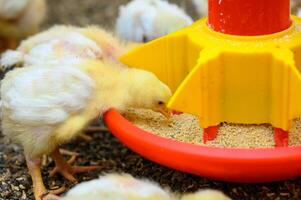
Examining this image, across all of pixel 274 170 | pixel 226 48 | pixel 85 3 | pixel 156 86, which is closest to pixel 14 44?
pixel 85 3

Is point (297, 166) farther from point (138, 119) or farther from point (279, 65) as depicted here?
point (138, 119)

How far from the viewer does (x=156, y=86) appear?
210 cm

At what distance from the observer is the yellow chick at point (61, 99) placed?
78.5 inches

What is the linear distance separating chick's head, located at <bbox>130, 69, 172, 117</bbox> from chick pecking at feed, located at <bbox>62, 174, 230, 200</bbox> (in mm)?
357

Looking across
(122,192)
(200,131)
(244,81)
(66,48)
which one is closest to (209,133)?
(200,131)

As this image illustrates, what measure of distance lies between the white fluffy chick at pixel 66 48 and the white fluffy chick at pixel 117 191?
1.80 ft

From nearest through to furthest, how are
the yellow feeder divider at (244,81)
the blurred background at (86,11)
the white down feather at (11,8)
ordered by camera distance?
the yellow feeder divider at (244,81) → the white down feather at (11,8) → the blurred background at (86,11)

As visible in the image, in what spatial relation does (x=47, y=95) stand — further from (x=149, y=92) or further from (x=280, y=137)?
(x=280, y=137)

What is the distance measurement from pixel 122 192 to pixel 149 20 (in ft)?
3.57


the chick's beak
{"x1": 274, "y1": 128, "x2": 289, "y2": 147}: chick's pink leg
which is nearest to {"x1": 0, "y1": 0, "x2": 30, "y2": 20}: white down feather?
the chick's beak

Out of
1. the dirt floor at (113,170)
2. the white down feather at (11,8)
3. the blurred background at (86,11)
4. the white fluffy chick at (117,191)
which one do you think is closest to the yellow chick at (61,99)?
the dirt floor at (113,170)

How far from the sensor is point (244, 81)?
194 centimetres

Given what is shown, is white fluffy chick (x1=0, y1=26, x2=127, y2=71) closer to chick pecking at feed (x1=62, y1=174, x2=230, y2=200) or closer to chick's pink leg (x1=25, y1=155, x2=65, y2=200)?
chick's pink leg (x1=25, y1=155, x2=65, y2=200)

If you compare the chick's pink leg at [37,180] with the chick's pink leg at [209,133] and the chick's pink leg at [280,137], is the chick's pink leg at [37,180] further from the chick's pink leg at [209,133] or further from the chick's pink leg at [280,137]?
the chick's pink leg at [280,137]
